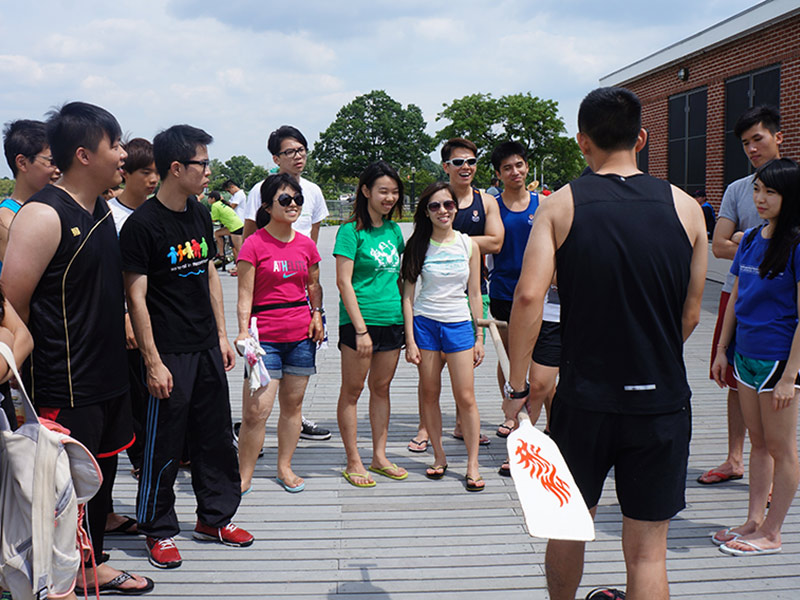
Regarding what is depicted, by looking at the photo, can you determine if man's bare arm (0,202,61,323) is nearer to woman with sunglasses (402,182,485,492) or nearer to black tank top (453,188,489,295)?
woman with sunglasses (402,182,485,492)

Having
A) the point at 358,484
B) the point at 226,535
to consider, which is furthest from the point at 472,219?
the point at 226,535

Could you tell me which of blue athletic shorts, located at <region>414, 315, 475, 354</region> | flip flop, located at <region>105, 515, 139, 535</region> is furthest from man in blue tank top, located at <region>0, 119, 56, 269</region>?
blue athletic shorts, located at <region>414, 315, 475, 354</region>

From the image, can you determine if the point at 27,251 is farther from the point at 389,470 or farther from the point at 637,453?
the point at 389,470

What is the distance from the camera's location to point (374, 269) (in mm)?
4570

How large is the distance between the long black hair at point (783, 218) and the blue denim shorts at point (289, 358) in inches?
103

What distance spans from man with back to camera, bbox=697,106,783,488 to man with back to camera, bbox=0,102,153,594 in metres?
3.27

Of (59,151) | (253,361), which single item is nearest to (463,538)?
(253,361)

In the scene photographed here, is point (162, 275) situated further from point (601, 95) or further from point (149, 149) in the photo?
point (601, 95)

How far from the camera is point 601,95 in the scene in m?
2.50

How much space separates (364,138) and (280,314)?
304ft

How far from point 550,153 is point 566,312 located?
70152mm

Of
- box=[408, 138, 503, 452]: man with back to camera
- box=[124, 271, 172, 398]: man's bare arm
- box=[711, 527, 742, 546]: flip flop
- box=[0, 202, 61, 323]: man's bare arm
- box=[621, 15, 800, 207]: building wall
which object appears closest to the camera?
box=[0, 202, 61, 323]: man's bare arm

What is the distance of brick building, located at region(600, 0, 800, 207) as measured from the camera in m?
12.0

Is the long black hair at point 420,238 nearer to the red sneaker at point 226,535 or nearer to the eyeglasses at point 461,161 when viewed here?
the eyeglasses at point 461,161
